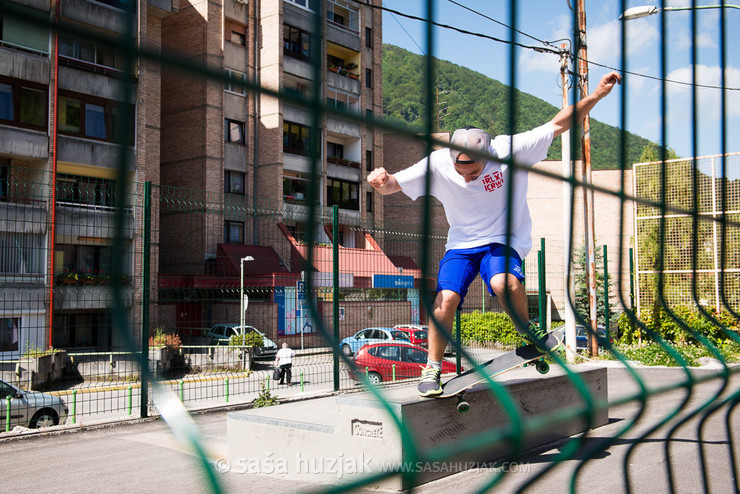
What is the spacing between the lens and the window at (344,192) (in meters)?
32.5

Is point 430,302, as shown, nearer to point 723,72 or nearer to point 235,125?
point 723,72

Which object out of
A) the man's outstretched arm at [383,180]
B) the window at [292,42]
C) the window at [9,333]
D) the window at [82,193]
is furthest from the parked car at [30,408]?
the window at [292,42]

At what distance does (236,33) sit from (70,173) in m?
24.9

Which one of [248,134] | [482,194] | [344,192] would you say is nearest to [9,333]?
[482,194]

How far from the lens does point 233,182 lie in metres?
30.4

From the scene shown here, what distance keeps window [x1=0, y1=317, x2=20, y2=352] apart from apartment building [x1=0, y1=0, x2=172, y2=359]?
0.01 metres

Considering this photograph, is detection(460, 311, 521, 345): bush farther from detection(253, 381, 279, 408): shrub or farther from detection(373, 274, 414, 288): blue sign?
detection(253, 381, 279, 408): shrub

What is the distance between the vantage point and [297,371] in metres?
11.1

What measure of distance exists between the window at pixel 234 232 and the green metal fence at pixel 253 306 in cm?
1148

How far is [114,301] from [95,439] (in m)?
7.16

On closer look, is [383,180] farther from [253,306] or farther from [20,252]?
[253,306]

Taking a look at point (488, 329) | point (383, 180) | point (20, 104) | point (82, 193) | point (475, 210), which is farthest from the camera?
point (20, 104)

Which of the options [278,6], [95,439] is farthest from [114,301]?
[278,6]

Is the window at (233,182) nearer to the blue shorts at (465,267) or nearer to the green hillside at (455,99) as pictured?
the blue shorts at (465,267)
